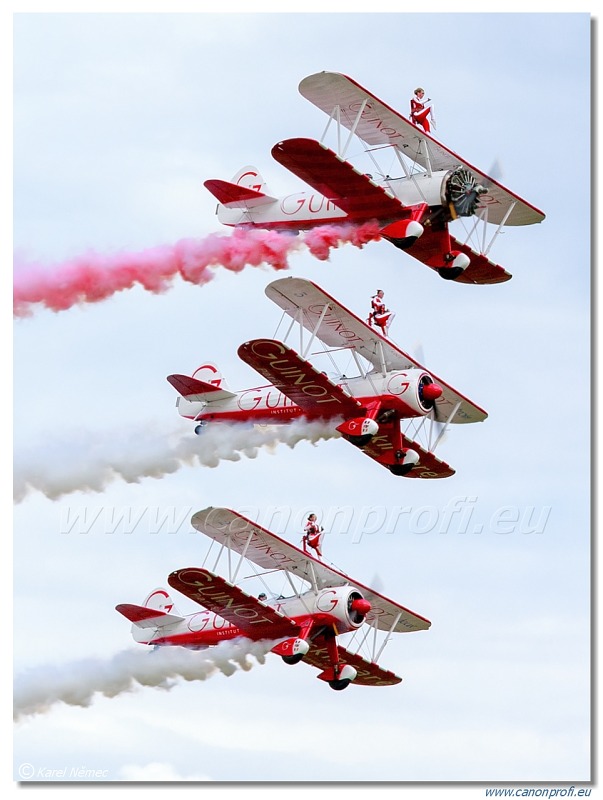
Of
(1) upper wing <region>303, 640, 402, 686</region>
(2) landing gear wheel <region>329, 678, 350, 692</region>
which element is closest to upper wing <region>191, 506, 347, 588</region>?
(1) upper wing <region>303, 640, 402, 686</region>

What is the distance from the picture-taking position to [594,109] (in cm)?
5022

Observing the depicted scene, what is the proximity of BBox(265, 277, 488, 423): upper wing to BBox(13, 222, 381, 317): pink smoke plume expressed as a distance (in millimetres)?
1411

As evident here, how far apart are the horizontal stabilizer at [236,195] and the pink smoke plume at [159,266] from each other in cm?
52

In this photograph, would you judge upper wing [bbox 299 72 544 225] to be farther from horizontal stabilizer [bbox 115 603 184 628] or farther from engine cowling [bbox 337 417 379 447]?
horizontal stabilizer [bbox 115 603 184 628]

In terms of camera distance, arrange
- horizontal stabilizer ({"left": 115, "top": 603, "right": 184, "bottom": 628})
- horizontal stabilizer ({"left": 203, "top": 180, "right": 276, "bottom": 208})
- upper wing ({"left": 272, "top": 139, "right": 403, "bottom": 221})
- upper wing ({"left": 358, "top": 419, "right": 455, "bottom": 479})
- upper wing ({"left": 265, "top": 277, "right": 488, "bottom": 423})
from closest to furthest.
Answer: upper wing ({"left": 272, "top": 139, "right": 403, "bottom": 221}) → upper wing ({"left": 265, "top": 277, "right": 488, "bottom": 423}) → upper wing ({"left": 358, "top": 419, "right": 455, "bottom": 479}) → horizontal stabilizer ({"left": 115, "top": 603, "right": 184, "bottom": 628}) → horizontal stabilizer ({"left": 203, "top": 180, "right": 276, "bottom": 208})

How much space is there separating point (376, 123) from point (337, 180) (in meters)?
1.43

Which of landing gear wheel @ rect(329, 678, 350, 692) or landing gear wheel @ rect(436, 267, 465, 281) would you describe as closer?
landing gear wheel @ rect(329, 678, 350, 692)

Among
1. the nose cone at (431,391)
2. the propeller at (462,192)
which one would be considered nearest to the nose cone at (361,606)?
the nose cone at (431,391)

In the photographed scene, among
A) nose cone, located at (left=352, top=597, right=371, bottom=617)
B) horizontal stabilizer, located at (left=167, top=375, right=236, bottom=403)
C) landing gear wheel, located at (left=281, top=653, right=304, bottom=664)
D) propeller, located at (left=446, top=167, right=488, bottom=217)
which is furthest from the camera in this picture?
horizontal stabilizer, located at (left=167, top=375, right=236, bottom=403)

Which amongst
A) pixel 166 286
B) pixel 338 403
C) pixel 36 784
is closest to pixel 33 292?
pixel 166 286

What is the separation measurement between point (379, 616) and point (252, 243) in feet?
23.2

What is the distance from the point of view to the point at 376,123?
50.2 metres

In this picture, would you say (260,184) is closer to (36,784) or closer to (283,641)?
(283,641)

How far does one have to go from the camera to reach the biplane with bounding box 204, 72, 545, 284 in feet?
162
